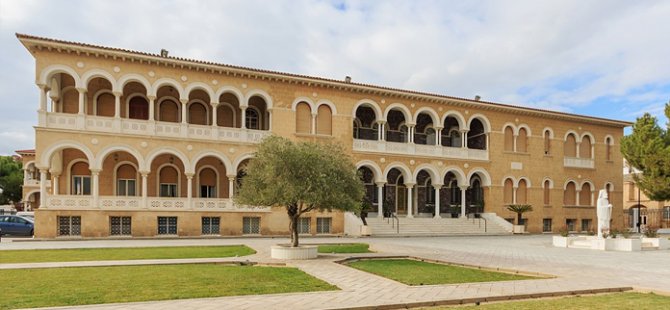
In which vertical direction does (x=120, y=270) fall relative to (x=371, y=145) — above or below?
below

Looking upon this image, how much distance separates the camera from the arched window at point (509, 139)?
3447 centimetres

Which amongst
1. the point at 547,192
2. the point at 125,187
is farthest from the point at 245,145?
the point at 547,192

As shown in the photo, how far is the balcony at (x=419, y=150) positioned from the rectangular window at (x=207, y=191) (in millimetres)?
9387

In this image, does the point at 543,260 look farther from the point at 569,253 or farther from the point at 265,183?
the point at 265,183

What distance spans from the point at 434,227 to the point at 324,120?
1009 cm

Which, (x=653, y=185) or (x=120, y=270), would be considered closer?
(x=120, y=270)

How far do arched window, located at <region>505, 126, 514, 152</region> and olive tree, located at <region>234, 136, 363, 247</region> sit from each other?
903 inches

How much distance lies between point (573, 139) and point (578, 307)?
33412 mm

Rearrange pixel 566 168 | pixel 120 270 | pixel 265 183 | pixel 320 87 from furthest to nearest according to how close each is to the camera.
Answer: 1. pixel 566 168
2. pixel 320 87
3. pixel 265 183
4. pixel 120 270

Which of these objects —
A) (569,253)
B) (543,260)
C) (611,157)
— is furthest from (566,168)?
(543,260)

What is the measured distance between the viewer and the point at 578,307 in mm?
7609

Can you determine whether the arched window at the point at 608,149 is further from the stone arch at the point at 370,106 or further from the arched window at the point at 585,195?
the stone arch at the point at 370,106

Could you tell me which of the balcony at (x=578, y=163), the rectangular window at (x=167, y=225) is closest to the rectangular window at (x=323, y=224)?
the rectangular window at (x=167, y=225)

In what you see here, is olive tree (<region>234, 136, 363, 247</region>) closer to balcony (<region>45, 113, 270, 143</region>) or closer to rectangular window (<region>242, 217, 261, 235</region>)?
balcony (<region>45, 113, 270, 143</region>)
